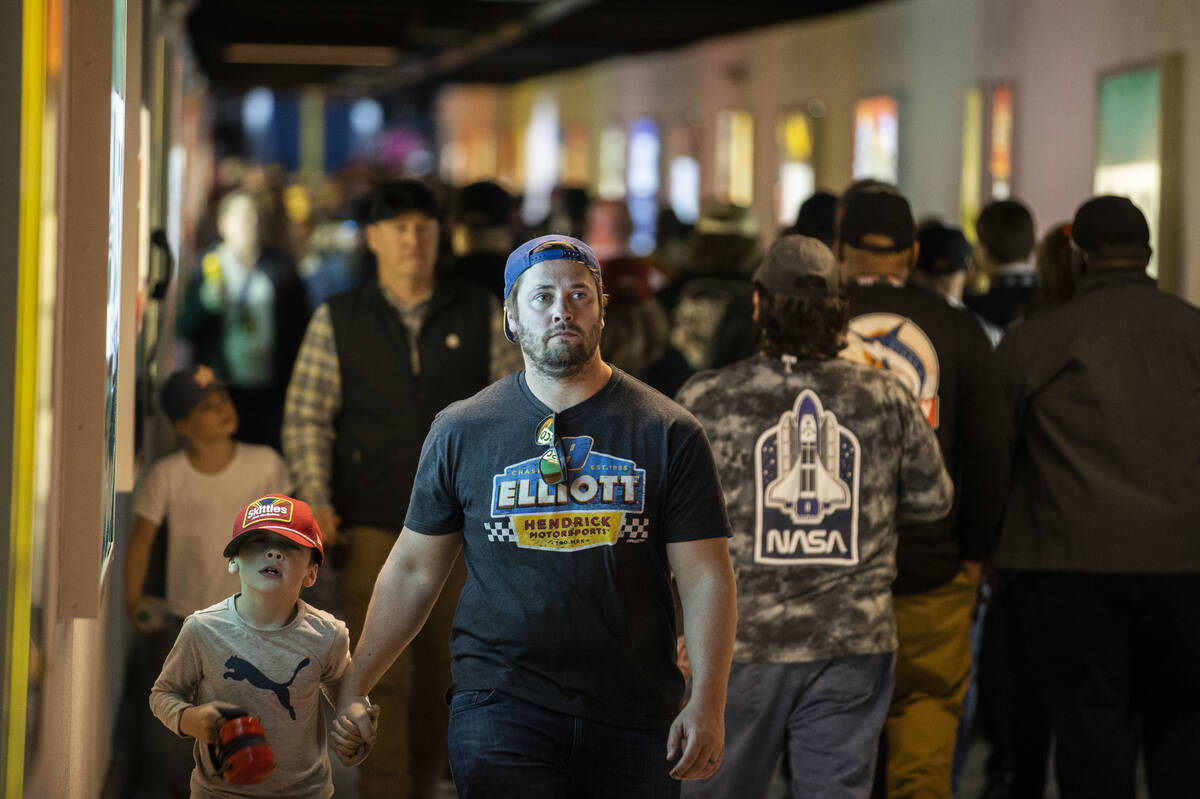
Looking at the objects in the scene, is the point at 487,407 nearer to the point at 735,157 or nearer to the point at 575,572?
the point at 575,572

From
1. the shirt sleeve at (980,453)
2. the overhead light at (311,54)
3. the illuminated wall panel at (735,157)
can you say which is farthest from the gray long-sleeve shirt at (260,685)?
the overhead light at (311,54)

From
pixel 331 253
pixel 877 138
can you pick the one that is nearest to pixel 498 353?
pixel 331 253

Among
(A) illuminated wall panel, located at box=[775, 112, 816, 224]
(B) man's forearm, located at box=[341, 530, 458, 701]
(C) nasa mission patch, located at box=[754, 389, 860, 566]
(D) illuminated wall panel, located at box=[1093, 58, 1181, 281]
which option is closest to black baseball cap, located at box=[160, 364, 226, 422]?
(C) nasa mission patch, located at box=[754, 389, 860, 566]

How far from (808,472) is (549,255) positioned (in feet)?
3.93

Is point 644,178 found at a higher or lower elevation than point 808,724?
higher

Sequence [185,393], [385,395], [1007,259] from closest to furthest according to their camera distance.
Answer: [185,393] → [385,395] → [1007,259]

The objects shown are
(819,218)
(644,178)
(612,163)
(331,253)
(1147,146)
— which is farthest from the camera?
(612,163)

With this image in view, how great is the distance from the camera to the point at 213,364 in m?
8.29

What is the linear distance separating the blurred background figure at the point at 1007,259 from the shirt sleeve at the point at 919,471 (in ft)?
7.97

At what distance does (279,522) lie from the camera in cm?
352

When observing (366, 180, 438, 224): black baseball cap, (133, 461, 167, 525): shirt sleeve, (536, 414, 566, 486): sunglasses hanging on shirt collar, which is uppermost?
(366, 180, 438, 224): black baseball cap

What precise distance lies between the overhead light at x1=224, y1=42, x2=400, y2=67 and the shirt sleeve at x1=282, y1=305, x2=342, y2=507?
1795 cm

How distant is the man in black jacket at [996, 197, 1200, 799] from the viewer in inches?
207

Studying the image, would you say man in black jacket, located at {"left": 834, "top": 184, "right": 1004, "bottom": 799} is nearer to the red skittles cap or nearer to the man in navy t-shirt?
the man in navy t-shirt
